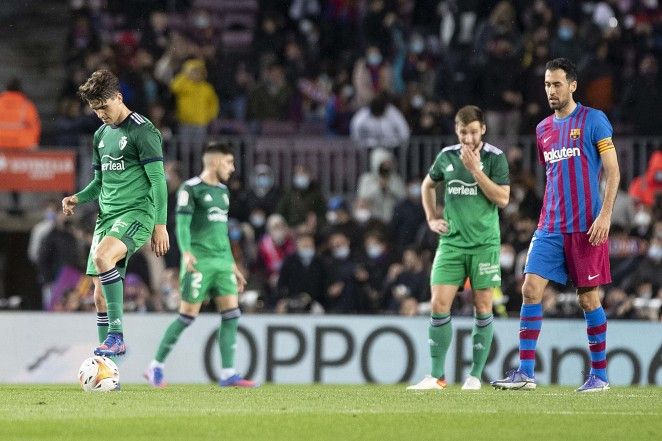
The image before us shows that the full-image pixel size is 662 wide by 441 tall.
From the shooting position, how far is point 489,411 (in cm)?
989

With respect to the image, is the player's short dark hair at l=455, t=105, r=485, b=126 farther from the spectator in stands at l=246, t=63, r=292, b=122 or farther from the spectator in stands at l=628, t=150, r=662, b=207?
the spectator in stands at l=246, t=63, r=292, b=122

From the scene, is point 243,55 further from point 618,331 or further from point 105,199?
point 105,199

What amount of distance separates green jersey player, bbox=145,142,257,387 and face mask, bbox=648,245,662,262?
6.21 meters

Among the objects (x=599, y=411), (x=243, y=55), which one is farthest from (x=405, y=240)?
(x=599, y=411)

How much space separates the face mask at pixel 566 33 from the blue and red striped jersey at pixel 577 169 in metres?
11.6

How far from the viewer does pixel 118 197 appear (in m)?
11.9

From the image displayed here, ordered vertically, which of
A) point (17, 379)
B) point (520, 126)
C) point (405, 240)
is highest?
point (520, 126)

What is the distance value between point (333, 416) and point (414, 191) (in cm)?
1154

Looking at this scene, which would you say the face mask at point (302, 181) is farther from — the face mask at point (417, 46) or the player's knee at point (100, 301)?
the player's knee at point (100, 301)

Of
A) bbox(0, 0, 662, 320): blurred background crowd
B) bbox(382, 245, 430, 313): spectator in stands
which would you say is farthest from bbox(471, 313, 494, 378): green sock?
bbox(382, 245, 430, 313): spectator in stands

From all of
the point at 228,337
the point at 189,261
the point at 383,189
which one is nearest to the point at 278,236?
the point at 383,189

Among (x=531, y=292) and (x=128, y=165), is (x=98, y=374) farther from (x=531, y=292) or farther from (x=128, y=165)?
(x=531, y=292)

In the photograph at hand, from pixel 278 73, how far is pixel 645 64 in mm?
5387

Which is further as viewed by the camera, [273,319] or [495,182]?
[273,319]
